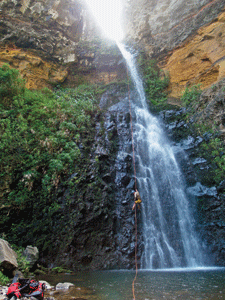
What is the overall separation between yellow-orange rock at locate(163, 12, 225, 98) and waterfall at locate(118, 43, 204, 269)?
4.79 m

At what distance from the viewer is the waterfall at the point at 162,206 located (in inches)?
293

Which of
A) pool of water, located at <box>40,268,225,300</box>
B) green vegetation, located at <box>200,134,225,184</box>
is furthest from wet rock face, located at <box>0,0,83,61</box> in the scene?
pool of water, located at <box>40,268,225,300</box>

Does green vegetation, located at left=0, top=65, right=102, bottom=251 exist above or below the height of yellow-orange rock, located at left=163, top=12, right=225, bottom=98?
below

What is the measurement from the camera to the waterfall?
744cm

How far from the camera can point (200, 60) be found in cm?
1357

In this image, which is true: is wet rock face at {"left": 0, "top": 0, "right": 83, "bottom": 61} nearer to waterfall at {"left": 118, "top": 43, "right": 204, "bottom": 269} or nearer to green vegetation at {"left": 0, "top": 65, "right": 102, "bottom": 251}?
green vegetation at {"left": 0, "top": 65, "right": 102, "bottom": 251}

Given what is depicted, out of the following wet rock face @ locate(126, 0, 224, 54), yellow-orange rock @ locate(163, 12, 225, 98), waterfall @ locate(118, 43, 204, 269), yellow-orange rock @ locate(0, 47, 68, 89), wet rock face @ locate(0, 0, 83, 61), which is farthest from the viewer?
wet rock face @ locate(126, 0, 224, 54)

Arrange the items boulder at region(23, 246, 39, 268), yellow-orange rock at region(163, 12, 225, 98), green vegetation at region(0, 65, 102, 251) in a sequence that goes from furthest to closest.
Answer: yellow-orange rock at region(163, 12, 225, 98) < green vegetation at region(0, 65, 102, 251) < boulder at region(23, 246, 39, 268)

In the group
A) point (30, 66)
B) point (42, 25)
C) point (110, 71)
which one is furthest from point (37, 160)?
point (42, 25)

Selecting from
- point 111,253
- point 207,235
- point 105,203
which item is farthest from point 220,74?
point 111,253

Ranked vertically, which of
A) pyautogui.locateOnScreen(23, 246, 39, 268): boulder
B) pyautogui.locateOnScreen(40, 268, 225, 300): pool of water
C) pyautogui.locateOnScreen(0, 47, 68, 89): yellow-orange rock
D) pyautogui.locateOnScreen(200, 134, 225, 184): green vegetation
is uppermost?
pyautogui.locateOnScreen(0, 47, 68, 89): yellow-orange rock

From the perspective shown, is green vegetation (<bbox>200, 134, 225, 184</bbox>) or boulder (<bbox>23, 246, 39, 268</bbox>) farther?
green vegetation (<bbox>200, 134, 225, 184</bbox>)

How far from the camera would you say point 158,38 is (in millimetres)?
17703

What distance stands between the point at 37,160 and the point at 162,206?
6.37 m
